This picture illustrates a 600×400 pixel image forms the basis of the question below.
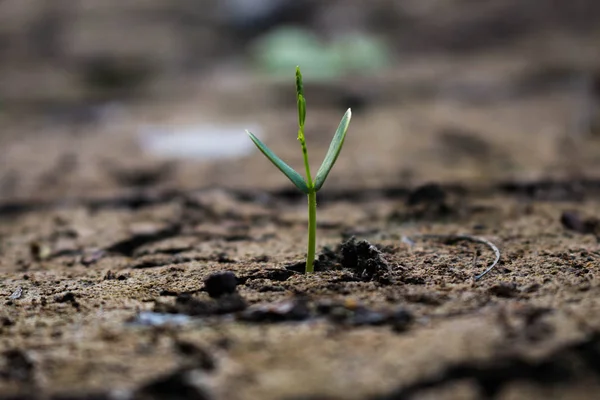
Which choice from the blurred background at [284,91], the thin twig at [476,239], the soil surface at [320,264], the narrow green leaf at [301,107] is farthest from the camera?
the blurred background at [284,91]

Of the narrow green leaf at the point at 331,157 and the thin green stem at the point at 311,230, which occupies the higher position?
the narrow green leaf at the point at 331,157

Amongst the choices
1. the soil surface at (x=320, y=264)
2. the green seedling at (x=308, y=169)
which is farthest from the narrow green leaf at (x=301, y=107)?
the soil surface at (x=320, y=264)

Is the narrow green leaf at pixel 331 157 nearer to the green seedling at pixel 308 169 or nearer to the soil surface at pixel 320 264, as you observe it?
the green seedling at pixel 308 169

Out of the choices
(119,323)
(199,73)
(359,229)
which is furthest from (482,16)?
(119,323)

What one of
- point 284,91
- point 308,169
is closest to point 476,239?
point 308,169

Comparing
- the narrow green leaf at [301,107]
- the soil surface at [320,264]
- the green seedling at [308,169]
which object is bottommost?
the soil surface at [320,264]

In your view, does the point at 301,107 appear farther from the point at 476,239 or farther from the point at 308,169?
the point at 476,239
